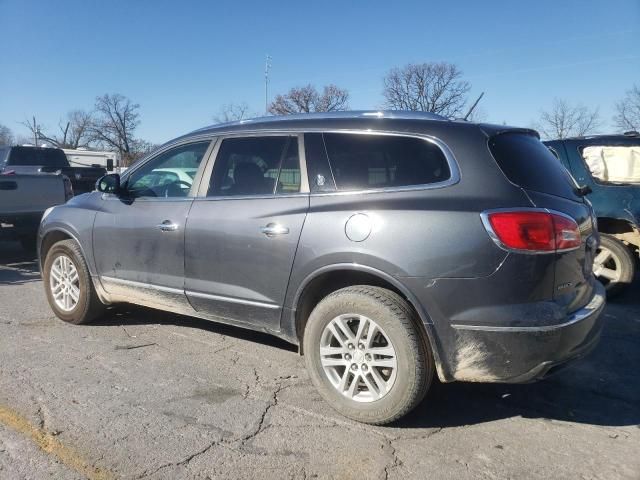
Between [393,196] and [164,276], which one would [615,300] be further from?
[164,276]

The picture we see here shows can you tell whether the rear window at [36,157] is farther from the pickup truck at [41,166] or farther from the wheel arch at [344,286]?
the wheel arch at [344,286]

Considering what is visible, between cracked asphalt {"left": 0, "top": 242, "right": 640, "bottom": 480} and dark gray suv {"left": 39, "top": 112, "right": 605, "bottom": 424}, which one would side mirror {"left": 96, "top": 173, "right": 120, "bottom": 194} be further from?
cracked asphalt {"left": 0, "top": 242, "right": 640, "bottom": 480}

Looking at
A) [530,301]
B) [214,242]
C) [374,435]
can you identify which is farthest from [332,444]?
[214,242]

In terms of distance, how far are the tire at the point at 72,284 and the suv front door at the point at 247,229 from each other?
1371 millimetres

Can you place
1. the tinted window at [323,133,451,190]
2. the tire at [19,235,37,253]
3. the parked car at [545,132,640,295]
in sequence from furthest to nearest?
the tire at [19,235,37,253] → the parked car at [545,132,640,295] → the tinted window at [323,133,451,190]

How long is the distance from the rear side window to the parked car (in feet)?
12.2

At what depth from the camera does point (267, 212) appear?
11.9ft

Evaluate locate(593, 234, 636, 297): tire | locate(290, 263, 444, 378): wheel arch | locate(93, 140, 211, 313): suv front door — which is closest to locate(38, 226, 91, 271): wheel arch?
locate(93, 140, 211, 313): suv front door

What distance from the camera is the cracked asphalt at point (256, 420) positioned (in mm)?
2760

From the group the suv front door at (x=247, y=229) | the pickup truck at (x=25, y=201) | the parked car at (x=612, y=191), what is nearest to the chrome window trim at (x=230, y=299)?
the suv front door at (x=247, y=229)

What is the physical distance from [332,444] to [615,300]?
4644 millimetres

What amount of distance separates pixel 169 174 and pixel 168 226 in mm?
→ 641

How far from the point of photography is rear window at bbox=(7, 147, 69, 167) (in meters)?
13.7

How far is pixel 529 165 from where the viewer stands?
3.18 meters
